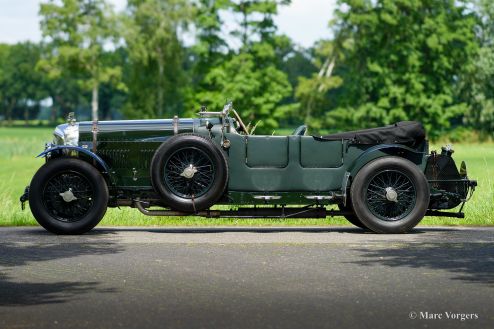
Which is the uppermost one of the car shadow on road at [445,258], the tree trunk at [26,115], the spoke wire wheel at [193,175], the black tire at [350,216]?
the tree trunk at [26,115]

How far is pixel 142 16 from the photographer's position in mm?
75312

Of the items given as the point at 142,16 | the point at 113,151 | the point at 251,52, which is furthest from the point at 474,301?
the point at 142,16

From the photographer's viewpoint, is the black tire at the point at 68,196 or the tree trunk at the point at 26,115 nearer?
the black tire at the point at 68,196

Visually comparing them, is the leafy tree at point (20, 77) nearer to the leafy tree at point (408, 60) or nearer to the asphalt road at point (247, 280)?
the leafy tree at point (408, 60)

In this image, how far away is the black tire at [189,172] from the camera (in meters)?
11.4

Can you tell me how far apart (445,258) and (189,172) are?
3324mm

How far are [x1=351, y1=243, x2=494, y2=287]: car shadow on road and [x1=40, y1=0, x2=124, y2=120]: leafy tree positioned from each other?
64117 mm

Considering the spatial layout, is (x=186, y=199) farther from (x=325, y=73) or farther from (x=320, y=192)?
(x=325, y=73)

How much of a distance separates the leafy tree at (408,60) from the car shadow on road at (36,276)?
175 feet

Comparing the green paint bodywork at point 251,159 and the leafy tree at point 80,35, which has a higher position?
the leafy tree at point 80,35

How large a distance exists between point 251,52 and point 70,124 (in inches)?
2152

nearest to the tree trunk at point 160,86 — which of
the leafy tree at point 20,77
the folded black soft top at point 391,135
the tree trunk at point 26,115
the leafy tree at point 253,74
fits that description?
the leafy tree at point 253,74

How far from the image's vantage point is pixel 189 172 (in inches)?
449

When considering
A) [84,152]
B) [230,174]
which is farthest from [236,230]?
Answer: [84,152]
